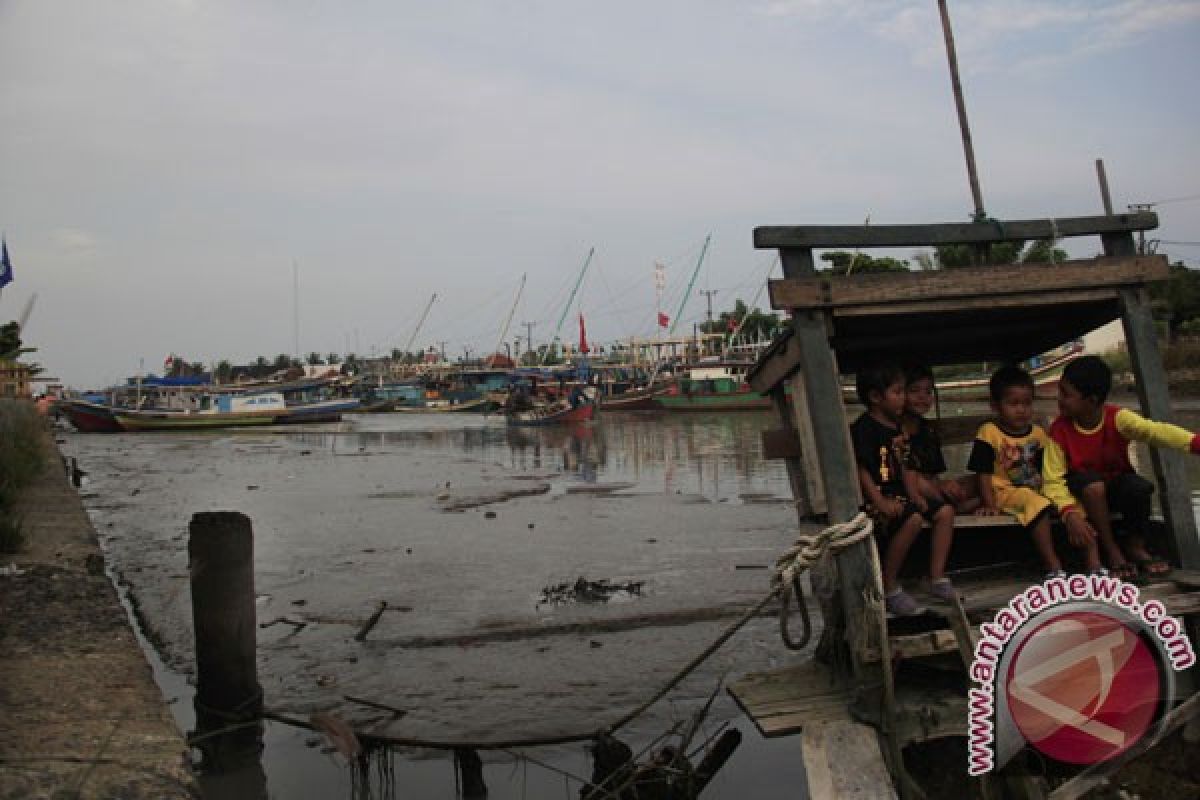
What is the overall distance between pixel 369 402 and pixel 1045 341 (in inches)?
3078

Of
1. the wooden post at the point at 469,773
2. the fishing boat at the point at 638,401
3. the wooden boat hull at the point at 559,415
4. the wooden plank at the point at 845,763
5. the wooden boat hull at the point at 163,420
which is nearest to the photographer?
the wooden plank at the point at 845,763

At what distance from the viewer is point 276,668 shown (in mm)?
7434

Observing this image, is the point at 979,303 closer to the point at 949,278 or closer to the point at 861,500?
the point at 949,278

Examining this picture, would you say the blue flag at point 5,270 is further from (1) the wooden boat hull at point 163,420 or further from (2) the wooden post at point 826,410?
(1) the wooden boat hull at point 163,420

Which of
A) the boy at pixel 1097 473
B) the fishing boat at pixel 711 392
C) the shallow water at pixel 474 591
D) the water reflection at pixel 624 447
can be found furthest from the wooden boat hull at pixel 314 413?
the boy at pixel 1097 473

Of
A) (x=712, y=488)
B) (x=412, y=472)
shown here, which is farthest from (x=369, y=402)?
(x=712, y=488)

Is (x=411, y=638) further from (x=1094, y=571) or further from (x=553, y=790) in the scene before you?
(x=1094, y=571)

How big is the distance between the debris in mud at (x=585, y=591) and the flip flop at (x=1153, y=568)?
584 cm

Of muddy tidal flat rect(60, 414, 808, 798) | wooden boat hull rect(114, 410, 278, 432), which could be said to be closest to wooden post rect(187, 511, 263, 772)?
muddy tidal flat rect(60, 414, 808, 798)

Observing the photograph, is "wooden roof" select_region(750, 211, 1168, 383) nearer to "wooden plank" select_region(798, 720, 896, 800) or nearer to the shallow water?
"wooden plank" select_region(798, 720, 896, 800)

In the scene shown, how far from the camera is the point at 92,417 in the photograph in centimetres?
4731

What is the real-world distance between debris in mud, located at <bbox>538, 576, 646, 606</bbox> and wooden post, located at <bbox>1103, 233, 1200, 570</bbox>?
5951 millimetres

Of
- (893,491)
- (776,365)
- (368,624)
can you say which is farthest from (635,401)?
(893,491)

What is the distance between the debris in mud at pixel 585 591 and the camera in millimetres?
9453
